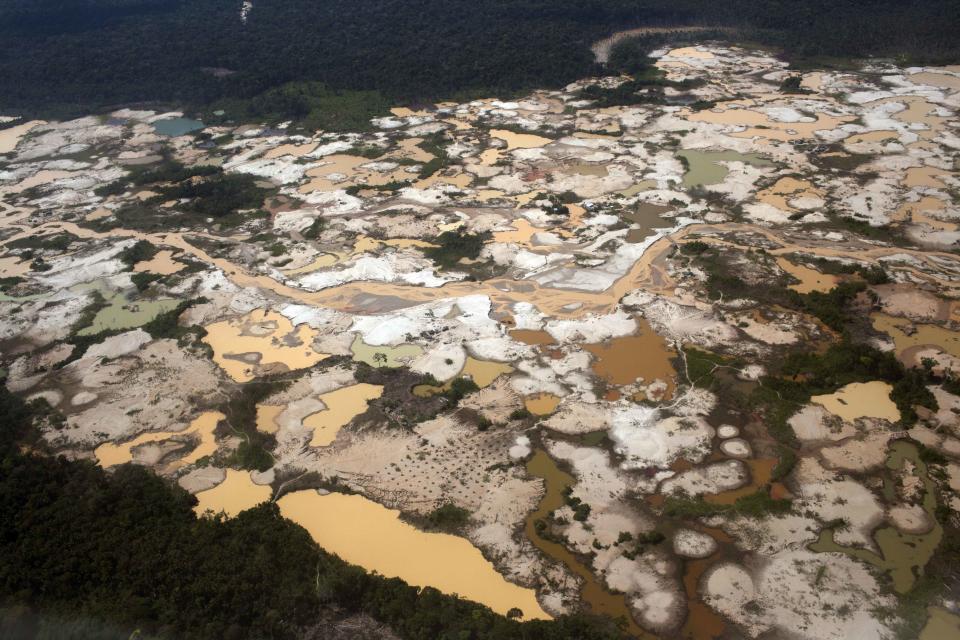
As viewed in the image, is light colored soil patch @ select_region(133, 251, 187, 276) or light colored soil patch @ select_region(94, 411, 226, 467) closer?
light colored soil patch @ select_region(94, 411, 226, 467)

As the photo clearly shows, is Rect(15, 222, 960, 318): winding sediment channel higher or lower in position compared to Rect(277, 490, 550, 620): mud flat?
higher

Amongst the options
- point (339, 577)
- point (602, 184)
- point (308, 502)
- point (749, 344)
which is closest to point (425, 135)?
point (602, 184)

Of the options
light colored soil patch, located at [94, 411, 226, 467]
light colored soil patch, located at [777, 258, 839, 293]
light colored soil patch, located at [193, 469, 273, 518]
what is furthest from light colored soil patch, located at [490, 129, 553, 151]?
light colored soil patch, located at [193, 469, 273, 518]

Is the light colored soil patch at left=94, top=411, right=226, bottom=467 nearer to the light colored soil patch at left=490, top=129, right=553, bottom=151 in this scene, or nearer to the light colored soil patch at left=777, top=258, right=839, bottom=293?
the light colored soil patch at left=777, top=258, right=839, bottom=293

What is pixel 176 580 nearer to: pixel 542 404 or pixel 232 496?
pixel 232 496

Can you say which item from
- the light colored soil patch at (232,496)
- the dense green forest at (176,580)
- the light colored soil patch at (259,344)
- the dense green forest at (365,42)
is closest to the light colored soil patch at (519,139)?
the dense green forest at (365,42)

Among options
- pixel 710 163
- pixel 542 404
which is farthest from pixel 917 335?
pixel 710 163
